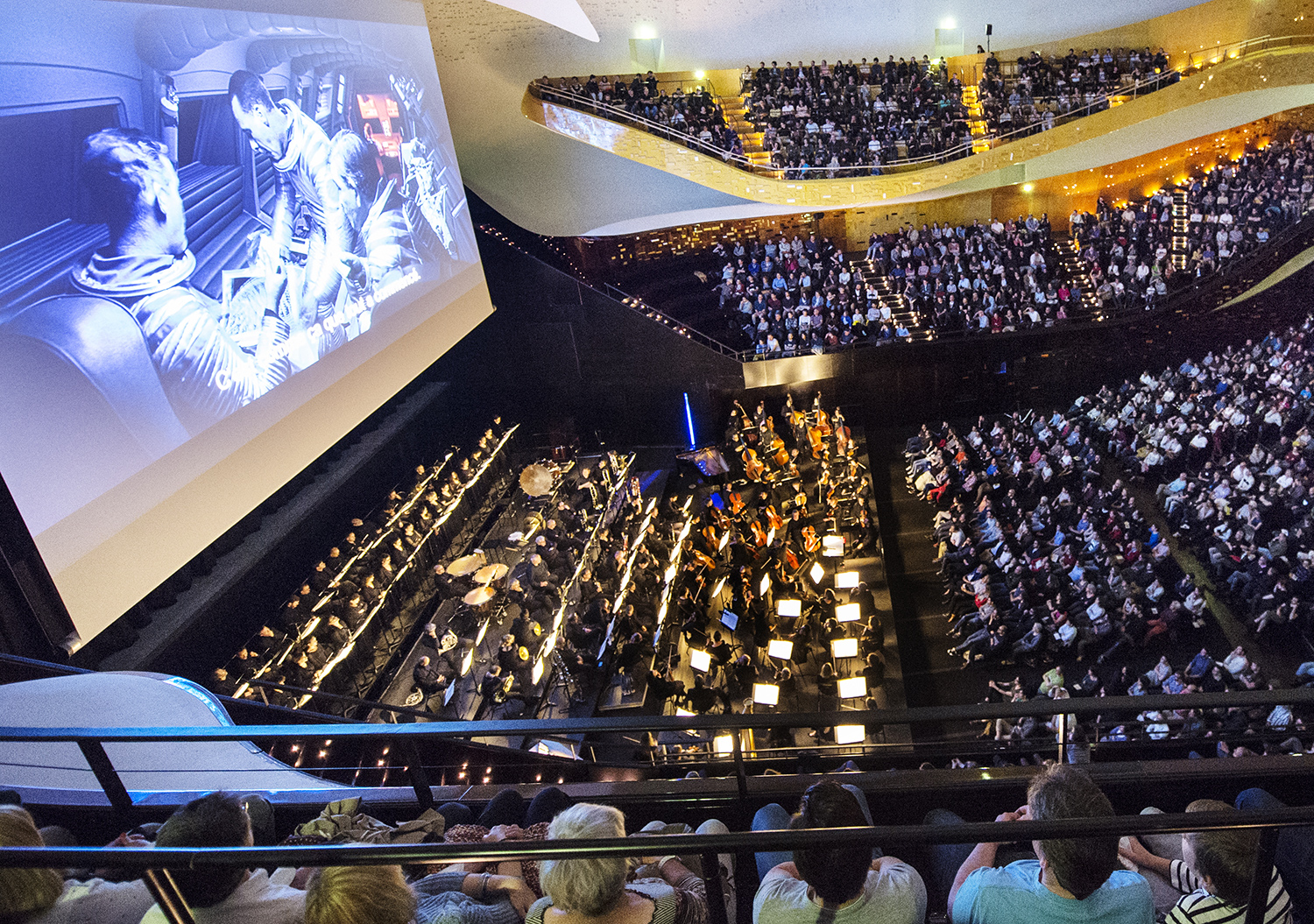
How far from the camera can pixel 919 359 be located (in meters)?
15.5

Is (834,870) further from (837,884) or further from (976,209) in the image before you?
(976,209)

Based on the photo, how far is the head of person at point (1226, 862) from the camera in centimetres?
189

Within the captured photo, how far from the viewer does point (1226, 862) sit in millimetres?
1904

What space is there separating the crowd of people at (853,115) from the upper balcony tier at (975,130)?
16 cm

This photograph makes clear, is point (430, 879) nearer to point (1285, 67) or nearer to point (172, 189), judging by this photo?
point (172, 189)

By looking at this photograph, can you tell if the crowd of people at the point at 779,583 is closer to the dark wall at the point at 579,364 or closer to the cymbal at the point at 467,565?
the dark wall at the point at 579,364

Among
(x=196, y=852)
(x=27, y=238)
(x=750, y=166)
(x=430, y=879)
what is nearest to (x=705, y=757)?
(x=430, y=879)

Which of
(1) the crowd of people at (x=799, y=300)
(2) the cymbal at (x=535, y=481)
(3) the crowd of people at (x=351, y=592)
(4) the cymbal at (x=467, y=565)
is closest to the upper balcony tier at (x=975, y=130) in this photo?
(1) the crowd of people at (x=799, y=300)

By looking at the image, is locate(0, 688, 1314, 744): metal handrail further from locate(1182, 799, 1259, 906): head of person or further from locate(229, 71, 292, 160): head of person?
locate(229, 71, 292, 160): head of person

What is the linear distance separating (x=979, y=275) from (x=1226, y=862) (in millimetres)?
16448

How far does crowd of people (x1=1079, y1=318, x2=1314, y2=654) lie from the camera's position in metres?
8.80

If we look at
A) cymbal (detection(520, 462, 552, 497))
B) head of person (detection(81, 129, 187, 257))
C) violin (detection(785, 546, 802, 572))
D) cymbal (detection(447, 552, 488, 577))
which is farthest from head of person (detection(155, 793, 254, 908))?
cymbal (detection(520, 462, 552, 497))

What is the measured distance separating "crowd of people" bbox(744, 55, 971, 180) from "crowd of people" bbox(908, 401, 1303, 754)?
26.2ft

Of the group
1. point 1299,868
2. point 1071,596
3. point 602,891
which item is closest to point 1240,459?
point 1071,596
